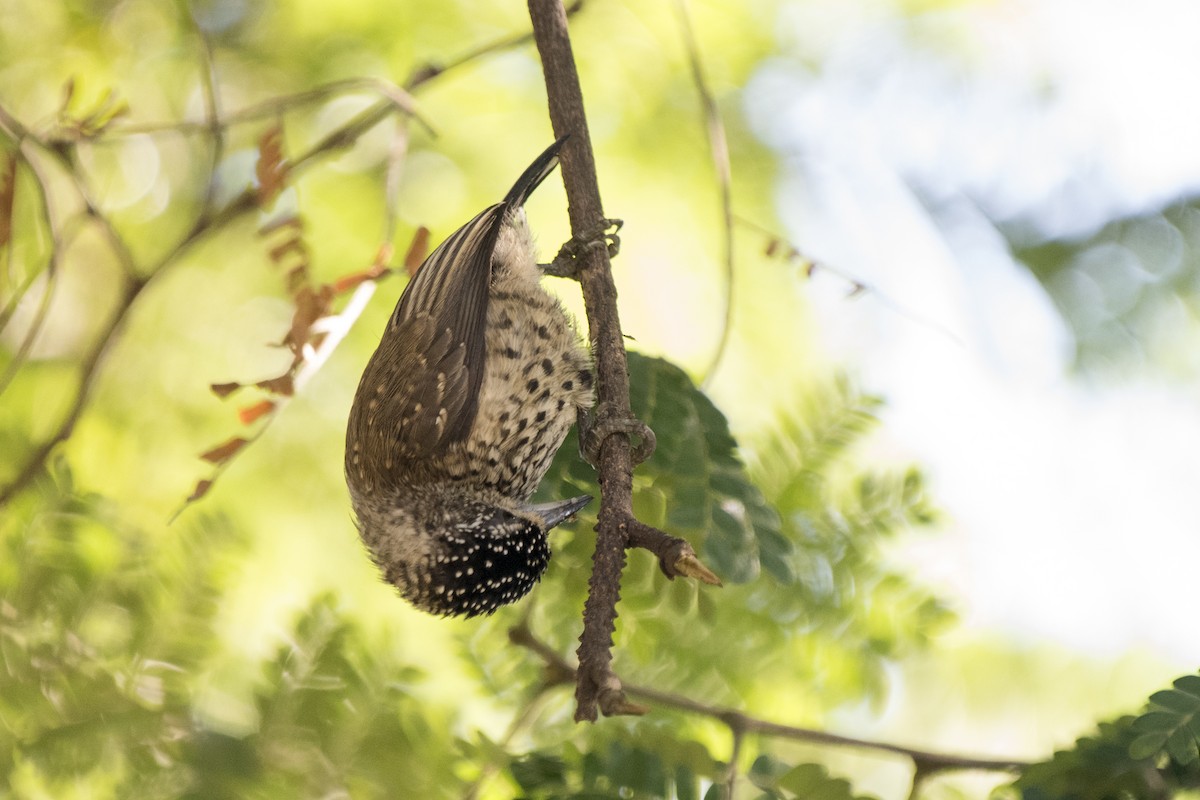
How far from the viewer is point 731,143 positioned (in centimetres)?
400

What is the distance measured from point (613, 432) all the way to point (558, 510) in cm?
53

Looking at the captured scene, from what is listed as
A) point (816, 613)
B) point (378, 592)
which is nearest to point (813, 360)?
point (816, 613)

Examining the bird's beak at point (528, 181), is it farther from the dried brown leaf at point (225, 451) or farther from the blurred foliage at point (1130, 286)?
the blurred foliage at point (1130, 286)

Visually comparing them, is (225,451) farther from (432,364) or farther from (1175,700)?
(1175,700)

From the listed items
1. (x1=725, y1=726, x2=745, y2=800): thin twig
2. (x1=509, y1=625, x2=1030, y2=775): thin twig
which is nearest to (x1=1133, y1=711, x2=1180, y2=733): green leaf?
(x1=509, y1=625, x2=1030, y2=775): thin twig

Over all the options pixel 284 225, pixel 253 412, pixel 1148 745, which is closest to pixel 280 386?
pixel 253 412

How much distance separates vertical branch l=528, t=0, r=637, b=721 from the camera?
1.55 m

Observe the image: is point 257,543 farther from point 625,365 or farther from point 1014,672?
point 1014,672

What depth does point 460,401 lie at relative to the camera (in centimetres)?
275

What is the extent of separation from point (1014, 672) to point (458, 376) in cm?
217

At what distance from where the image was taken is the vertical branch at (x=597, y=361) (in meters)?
1.55

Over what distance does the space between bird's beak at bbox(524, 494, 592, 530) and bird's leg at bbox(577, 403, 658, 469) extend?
9 cm

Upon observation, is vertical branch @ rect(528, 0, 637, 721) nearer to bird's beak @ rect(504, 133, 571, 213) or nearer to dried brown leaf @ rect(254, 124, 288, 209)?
bird's beak @ rect(504, 133, 571, 213)

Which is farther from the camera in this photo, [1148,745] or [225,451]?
[225,451]
